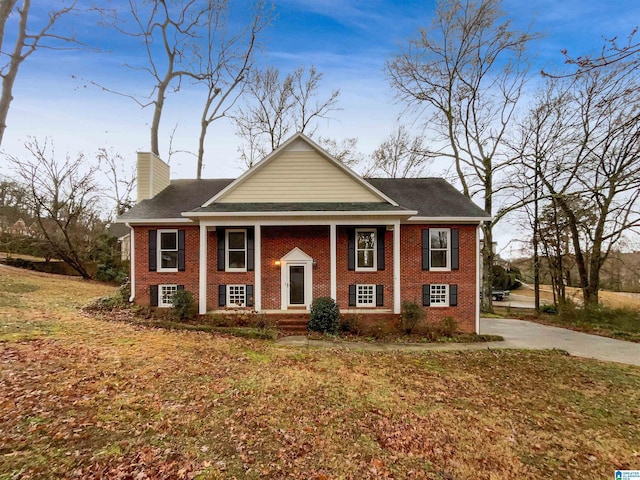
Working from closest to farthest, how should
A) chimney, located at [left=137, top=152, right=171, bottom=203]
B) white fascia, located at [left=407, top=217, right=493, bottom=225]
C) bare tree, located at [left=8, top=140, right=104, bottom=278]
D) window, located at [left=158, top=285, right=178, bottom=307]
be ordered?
white fascia, located at [left=407, top=217, right=493, bottom=225] → window, located at [left=158, top=285, right=178, bottom=307] → chimney, located at [left=137, top=152, right=171, bottom=203] → bare tree, located at [left=8, top=140, right=104, bottom=278]

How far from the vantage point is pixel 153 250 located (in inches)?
452

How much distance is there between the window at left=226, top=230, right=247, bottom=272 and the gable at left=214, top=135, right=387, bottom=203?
1.39m

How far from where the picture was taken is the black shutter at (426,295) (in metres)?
11.0

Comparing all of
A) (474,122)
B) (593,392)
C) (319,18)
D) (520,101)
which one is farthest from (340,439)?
(520,101)

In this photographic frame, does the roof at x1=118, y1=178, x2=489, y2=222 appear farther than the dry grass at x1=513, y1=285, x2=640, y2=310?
No

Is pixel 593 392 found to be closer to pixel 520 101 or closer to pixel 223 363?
pixel 223 363

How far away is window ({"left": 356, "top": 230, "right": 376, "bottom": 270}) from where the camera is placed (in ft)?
37.4

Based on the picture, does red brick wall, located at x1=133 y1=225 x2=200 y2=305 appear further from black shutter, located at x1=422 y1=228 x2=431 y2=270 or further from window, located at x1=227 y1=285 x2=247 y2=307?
black shutter, located at x1=422 y1=228 x2=431 y2=270

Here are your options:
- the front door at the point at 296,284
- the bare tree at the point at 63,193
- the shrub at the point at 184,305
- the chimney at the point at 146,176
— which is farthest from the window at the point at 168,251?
the bare tree at the point at 63,193

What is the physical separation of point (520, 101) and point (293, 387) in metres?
19.8

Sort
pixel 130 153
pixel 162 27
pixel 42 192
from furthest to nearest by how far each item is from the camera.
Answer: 1. pixel 130 153
2. pixel 42 192
3. pixel 162 27

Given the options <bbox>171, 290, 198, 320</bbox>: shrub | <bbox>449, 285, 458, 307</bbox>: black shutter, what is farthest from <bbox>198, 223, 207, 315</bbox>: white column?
<bbox>449, 285, 458, 307</bbox>: black shutter

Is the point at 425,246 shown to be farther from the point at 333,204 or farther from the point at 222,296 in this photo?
the point at 222,296

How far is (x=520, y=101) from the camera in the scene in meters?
17.1
